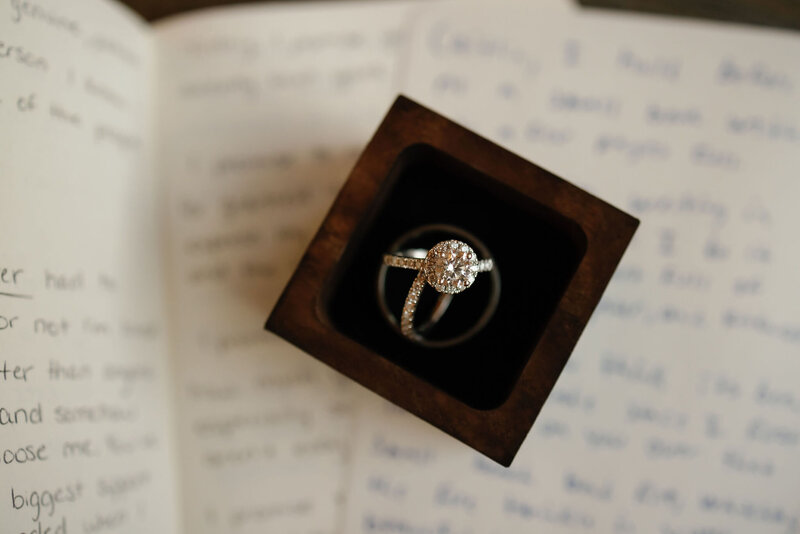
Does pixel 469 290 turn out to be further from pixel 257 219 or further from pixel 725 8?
pixel 725 8

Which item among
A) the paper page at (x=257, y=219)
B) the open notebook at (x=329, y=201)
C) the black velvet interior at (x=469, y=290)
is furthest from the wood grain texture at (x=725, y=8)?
the black velvet interior at (x=469, y=290)

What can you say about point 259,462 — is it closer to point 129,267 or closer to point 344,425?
point 344,425

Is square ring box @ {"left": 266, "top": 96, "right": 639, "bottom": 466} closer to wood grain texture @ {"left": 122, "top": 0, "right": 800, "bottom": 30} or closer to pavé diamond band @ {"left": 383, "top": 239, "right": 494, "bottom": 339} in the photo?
pavé diamond band @ {"left": 383, "top": 239, "right": 494, "bottom": 339}

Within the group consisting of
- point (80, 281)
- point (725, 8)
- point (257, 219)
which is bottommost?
point (80, 281)

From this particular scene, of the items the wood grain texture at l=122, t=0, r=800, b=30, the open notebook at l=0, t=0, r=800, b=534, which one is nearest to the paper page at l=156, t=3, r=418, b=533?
the open notebook at l=0, t=0, r=800, b=534

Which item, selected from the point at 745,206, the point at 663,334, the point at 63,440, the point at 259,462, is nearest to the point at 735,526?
the point at 663,334

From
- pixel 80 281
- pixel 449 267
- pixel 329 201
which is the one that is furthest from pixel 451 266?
pixel 80 281

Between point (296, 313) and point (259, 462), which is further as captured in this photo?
point (259, 462)
